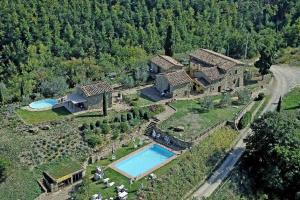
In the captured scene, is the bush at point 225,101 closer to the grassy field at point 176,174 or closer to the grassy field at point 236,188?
the grassy field at point 176,174

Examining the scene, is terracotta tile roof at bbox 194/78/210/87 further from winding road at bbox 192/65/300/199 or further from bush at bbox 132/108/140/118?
bush at bbox 132/108/140/118

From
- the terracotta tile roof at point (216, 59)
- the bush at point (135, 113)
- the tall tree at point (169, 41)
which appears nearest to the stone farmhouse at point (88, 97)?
the bush at point (135, 113)

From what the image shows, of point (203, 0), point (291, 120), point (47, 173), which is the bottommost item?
point (47, 173)

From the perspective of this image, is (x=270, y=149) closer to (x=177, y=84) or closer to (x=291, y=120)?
(x=291, y=120)

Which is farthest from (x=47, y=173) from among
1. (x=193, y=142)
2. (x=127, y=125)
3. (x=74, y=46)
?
(x=74, y=46)

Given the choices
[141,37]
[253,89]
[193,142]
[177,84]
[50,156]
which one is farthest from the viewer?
[141,37]

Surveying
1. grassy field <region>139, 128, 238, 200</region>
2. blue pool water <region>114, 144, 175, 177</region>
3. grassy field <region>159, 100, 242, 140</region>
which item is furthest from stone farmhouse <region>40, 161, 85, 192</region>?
grassy field <region>159, 100, 242, 140</region>
